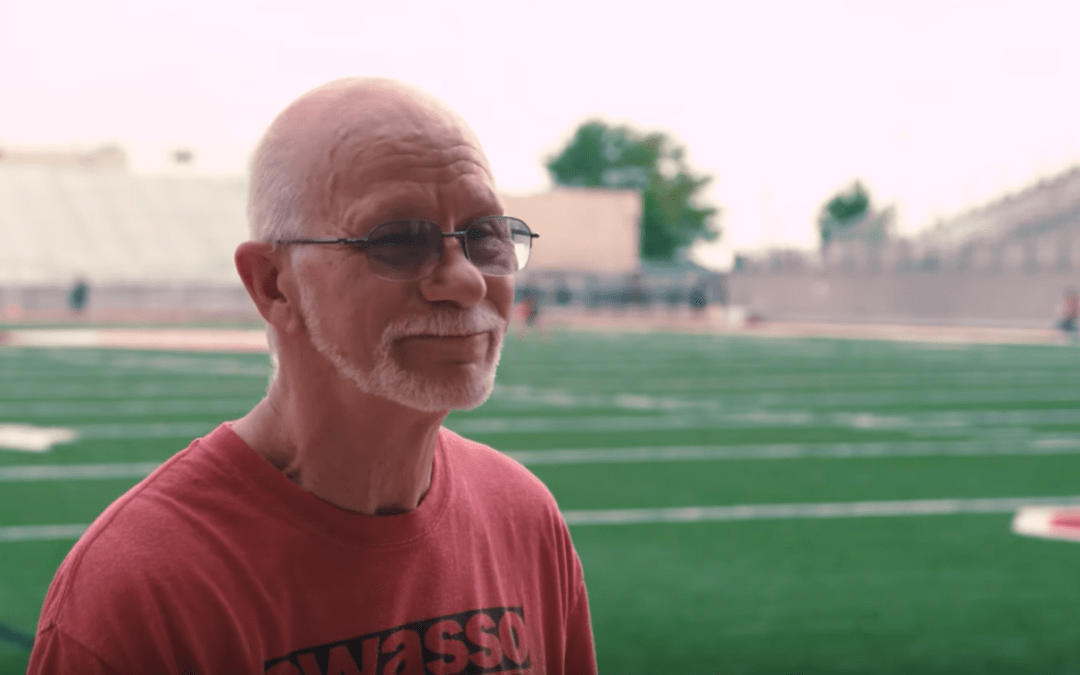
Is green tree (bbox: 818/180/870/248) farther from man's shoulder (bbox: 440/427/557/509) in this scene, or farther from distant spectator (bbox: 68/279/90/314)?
man's shoulder (bbox: 440/427/557/509)

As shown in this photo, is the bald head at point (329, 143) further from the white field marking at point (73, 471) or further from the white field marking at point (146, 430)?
the white field marking at point (146, 430)

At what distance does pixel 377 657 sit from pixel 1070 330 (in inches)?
1508

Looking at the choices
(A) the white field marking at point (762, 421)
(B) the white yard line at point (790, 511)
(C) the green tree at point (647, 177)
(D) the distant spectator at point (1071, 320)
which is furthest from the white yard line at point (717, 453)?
(C) the green tree at point (647, 177)

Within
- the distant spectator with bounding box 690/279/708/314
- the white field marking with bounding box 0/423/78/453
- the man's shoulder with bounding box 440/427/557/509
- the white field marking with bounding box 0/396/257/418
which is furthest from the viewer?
the distant spectator with bounding box 690/279/708/314

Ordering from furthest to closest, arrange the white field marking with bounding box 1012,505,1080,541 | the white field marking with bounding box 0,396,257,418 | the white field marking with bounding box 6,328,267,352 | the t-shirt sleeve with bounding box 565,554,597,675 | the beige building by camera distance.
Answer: the beige building → the white field marking with bounding box 6,328,267,352 → the white field marking with bounding box 0,396,257,418 → the white field marking with bounding box 1012,505,1080,541 → the t-shirt sleeve with bounding box 565,554,597,675

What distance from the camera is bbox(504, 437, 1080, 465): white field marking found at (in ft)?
36.9

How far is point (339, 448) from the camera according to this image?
1.85m

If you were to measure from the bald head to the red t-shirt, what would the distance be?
0.33m

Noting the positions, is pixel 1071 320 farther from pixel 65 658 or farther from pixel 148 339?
pixel 65 658

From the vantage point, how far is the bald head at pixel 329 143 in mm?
1755

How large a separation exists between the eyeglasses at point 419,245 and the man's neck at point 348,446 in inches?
7.5

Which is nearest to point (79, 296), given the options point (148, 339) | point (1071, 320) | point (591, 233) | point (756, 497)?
point (148, 339)

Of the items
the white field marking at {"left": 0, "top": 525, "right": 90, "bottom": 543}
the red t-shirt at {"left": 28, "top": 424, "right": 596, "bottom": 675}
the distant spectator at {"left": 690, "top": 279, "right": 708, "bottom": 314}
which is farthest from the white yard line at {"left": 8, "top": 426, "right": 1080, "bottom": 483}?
the distant spectator at {"left": 690, "top": 279, "right": 708, "bottom": 314}

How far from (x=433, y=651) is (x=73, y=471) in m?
9.18
